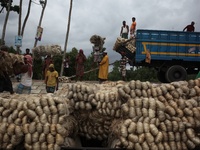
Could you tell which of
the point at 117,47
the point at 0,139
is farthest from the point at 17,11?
the point at 0,139

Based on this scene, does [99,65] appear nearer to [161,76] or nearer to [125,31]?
[125,31]

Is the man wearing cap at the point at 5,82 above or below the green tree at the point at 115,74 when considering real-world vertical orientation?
below

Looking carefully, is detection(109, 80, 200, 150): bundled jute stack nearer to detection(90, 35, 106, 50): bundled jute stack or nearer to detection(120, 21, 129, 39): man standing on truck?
detection(90, 35, 106, 50): bundled jute stack

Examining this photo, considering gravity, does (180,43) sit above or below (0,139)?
above

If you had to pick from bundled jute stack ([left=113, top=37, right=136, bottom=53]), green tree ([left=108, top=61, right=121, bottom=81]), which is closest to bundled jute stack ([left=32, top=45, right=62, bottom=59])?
green tree ([left=108, top=61, right=121, bottom=81])

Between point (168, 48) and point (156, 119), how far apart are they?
30.4 ft

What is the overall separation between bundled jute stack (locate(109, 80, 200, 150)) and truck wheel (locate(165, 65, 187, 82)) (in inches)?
355

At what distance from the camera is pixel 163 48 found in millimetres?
11461

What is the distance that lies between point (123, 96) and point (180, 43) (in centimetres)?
923

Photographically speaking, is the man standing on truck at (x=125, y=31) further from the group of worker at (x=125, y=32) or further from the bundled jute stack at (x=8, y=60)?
the bundled jute stack at (x=8, y=60)

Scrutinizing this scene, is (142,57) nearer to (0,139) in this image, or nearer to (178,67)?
(178,67)

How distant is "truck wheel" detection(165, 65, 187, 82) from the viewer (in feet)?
38.0

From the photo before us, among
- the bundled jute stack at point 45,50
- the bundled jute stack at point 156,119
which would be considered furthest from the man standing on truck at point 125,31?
the bundled jute stack at point 156,119

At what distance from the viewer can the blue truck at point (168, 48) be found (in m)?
11.4
